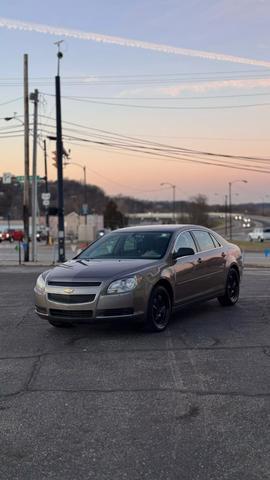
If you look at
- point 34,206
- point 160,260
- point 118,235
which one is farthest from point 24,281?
point 34,206

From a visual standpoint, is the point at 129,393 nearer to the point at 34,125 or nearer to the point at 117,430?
the point at 117,430

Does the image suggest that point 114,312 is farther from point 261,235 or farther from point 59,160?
point 261,235

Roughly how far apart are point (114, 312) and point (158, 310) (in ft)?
2.70

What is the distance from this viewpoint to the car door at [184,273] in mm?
8344

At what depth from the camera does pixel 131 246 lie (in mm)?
8695

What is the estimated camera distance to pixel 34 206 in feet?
101

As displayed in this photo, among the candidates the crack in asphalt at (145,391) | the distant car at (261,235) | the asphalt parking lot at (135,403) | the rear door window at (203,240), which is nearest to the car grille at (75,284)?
the asphalt parking lot at (135,403)

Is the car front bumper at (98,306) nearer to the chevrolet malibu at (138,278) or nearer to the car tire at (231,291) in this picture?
the chevrolet malibu at (138,278)

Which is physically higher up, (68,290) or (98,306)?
(68,290)

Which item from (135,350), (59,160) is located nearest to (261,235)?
(59,160)

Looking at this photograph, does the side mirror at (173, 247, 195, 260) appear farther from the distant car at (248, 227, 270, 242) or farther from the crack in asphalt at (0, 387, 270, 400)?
the distant car at (248, 227, 270, 242)

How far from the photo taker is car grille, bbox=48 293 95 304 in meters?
7.29

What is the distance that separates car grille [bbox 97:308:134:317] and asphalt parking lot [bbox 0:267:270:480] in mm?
366

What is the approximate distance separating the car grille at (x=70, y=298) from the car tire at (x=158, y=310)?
2.78 ft
